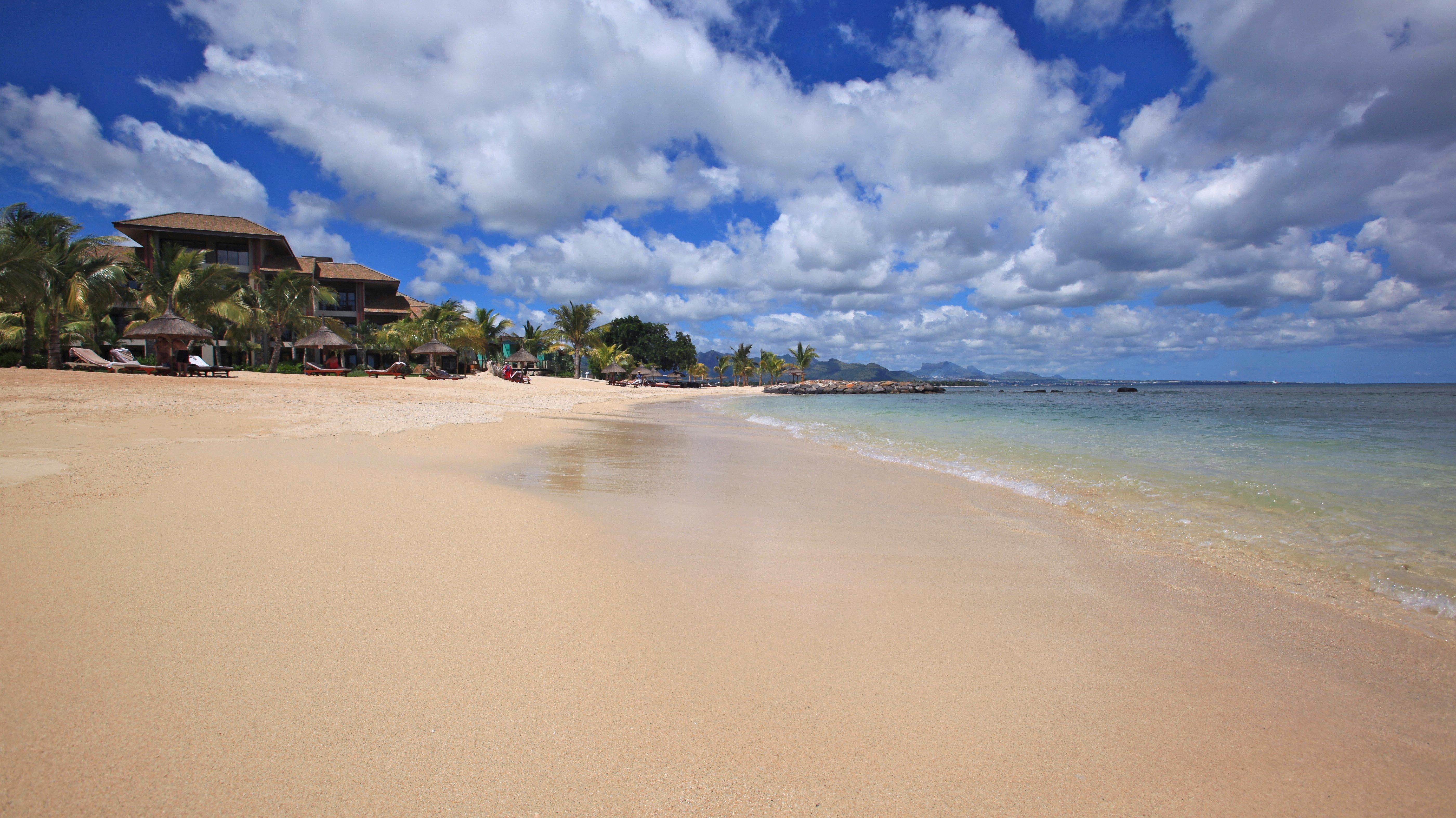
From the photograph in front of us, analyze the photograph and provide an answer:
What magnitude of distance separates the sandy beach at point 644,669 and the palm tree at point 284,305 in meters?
32.3

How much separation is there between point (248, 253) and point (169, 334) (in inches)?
1010

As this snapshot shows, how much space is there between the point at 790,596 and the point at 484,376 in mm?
43182

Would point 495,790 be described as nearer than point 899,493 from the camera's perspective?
Yes

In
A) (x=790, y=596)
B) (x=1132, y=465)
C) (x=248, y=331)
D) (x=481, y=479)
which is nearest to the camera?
(x=790, y=596)

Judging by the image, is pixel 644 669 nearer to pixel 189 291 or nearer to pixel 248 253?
pixel 189 291

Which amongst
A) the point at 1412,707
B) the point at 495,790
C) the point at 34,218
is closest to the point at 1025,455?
the point at 1412,707

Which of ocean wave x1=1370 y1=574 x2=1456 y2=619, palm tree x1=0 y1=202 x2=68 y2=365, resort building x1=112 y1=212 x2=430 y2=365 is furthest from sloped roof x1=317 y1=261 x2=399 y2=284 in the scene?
ocean wave x1=1370 y1=574 x2=1456 y2=619

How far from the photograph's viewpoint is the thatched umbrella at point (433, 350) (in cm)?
3478

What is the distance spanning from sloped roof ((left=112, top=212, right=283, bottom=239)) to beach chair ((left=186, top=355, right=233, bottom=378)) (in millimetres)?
23119

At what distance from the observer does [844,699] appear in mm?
2305

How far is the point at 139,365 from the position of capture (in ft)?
67.7

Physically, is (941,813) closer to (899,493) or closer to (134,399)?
(899,493)

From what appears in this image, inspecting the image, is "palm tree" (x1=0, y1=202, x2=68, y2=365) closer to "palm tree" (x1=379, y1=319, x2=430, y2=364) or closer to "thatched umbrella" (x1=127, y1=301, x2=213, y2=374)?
"thatched umbrella" (x1=127, y1=301, x2=213, y2=374)

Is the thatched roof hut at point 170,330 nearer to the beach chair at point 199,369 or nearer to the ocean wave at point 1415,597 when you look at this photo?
the beach chair at point 199,369
